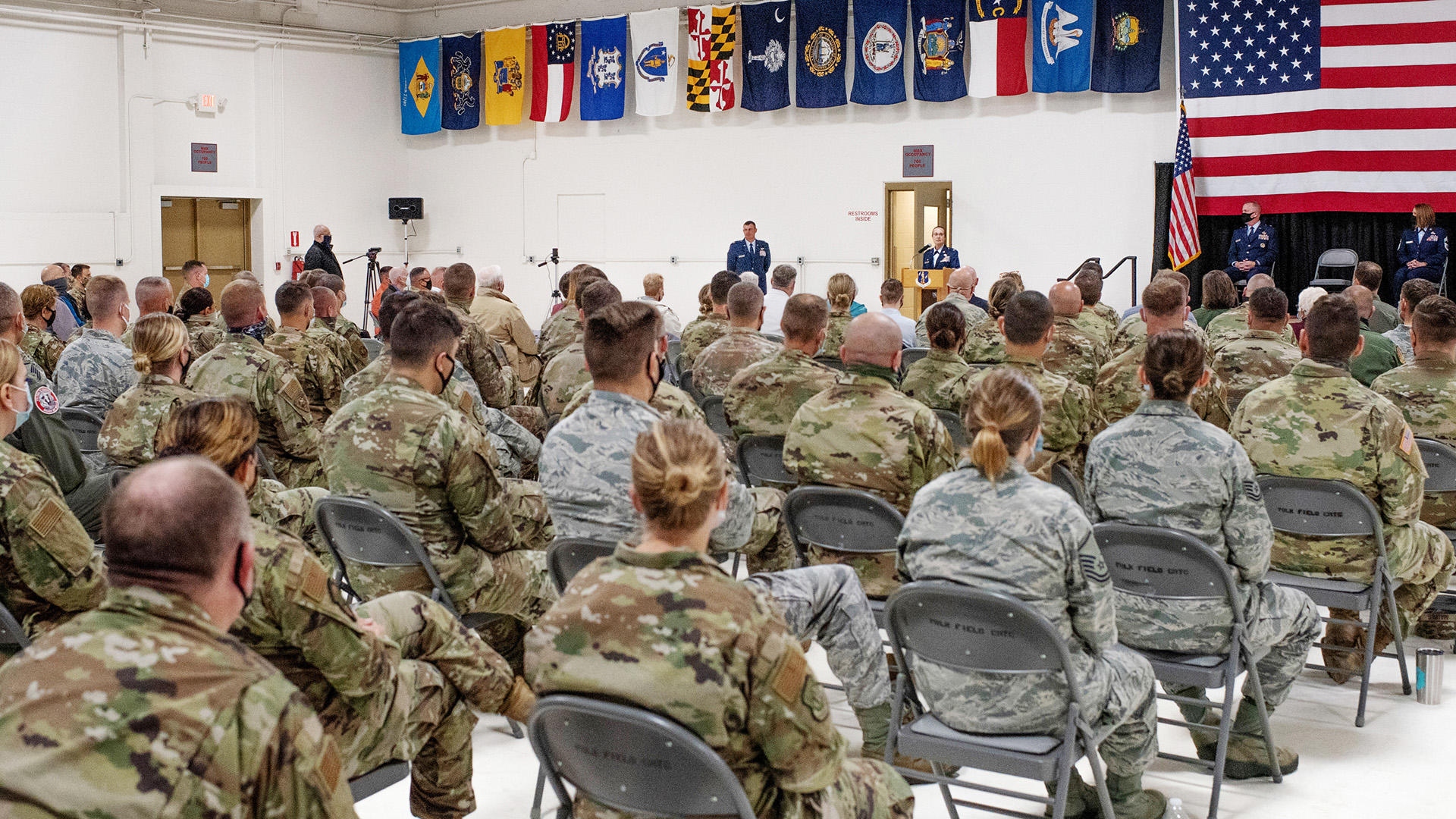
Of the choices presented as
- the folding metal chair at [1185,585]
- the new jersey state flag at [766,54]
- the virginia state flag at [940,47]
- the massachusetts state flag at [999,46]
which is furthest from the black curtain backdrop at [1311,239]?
the folding metal chair at [1185,585]

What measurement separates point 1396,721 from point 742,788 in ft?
10.5

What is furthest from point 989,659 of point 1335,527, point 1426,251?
point 1426,251

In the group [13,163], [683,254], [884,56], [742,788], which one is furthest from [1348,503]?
[13,163]

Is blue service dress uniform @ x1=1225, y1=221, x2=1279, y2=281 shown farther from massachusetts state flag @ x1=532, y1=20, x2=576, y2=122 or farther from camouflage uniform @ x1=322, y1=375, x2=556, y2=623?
camouflage uniform @ x1=322, y1=375, x2=556, y2=623

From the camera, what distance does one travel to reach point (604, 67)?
16.9m

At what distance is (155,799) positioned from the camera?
1.63m

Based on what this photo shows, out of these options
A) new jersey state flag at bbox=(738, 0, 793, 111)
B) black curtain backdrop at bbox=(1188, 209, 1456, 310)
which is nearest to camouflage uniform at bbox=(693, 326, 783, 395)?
black curtain backdrop at bbox=(1188, 209, 1456, 310)

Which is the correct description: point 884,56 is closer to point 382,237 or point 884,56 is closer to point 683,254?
point 683,254

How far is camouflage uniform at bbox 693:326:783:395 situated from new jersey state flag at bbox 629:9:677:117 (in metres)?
10.1

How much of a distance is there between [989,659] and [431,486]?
1.72 m

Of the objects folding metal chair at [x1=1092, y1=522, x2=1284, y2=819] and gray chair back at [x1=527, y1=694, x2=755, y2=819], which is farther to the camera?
folding metal chair at [x1=1092, y1=522, x2=1284, y2=819]

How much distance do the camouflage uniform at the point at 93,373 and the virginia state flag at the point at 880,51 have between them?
10.4 meters

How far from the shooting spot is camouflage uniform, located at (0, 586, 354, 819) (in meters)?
1.62

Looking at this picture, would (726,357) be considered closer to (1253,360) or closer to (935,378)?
(935,378)
